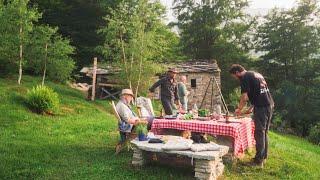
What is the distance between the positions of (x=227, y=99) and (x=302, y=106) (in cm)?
712

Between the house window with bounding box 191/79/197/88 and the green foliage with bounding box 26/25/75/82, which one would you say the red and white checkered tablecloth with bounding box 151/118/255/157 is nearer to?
the green foliage with bounding box 26/25/75/82

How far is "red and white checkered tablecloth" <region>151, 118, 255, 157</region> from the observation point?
394 inches

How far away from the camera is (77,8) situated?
125 feet

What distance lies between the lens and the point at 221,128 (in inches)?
395

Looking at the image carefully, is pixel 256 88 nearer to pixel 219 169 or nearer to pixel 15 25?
pixel 219 169

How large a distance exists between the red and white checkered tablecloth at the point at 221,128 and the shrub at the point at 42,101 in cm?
921

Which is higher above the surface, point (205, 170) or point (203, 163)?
point (203, 163)

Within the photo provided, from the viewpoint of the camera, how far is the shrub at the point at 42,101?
1883 cm

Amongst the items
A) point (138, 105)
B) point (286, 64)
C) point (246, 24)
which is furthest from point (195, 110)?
point (246, 24)

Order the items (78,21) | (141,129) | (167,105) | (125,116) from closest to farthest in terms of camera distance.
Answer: (141,129)
(125,116)
(167,105)
(78,21)

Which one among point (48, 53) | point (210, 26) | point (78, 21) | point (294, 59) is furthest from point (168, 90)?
point (210, 26)

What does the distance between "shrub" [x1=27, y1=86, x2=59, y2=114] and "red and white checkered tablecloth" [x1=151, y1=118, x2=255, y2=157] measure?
921cm

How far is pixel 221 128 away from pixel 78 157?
386 centimetres

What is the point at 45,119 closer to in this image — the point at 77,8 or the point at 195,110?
the point at 195,110
